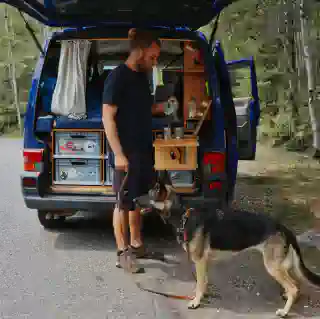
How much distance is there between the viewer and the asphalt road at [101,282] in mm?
4105

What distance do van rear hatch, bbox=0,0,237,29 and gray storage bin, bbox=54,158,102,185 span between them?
1557 mm

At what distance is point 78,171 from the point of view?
19.5ft

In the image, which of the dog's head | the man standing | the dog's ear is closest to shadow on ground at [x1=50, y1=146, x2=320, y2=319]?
the man standing

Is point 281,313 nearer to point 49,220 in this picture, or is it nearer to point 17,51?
point 49,220

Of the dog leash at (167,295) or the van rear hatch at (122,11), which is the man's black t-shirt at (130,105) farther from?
the dog leash at (167,295)

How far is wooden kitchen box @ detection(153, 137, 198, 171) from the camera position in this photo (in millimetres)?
5500

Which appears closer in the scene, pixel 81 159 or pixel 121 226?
pixel 121 226

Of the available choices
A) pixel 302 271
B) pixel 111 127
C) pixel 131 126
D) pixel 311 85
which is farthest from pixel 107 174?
pixel 311 85

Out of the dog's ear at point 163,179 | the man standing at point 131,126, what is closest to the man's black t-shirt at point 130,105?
the man standing at point 131,126

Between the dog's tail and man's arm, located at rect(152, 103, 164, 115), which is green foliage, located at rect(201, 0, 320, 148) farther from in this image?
the dog's tail

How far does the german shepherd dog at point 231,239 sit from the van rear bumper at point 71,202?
3.74ft

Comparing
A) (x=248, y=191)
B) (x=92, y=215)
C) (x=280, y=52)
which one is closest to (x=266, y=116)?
(x=280, y=52)

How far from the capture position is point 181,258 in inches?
216

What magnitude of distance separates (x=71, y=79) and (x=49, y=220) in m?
1.77
